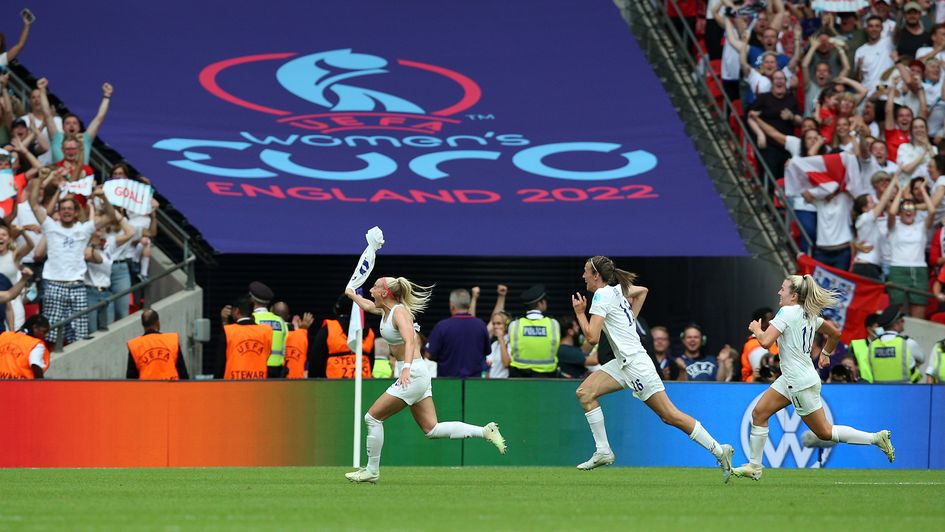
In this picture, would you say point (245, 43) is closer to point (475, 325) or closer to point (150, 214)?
point (150, 214)

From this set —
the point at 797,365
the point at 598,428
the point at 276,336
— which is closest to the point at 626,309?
the point at 598,428

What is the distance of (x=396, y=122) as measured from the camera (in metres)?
23.4

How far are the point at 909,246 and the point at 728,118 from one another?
4848 mm

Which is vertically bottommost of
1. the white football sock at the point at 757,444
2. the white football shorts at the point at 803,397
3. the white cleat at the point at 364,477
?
the white cleat at the point at 364,477

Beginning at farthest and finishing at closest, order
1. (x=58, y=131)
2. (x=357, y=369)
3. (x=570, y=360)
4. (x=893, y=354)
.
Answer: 1. (x=58, y=131)
2. (x=570, y=360)
3. (x=893, y=354)
4. (x=357, y=369)

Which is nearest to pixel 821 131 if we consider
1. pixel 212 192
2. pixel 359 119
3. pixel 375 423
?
pixel 359 119

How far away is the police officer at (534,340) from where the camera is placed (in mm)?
18594

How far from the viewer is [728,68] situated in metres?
24.7

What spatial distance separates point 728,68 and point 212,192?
921 centimetres

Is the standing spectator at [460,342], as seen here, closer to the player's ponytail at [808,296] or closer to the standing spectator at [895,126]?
the player's ponytail at [808,296]

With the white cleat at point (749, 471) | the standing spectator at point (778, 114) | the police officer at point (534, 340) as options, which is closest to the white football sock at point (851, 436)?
the white cleat at point (749, 471)

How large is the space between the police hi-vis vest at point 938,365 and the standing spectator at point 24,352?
36.3ft

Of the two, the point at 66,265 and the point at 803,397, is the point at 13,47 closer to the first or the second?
the point at 66,265

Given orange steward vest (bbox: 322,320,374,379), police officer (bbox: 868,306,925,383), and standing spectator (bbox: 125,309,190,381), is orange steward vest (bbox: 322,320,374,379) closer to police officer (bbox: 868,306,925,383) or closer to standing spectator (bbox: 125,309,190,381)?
standing spectator (bbox: 125,309,190,381)
